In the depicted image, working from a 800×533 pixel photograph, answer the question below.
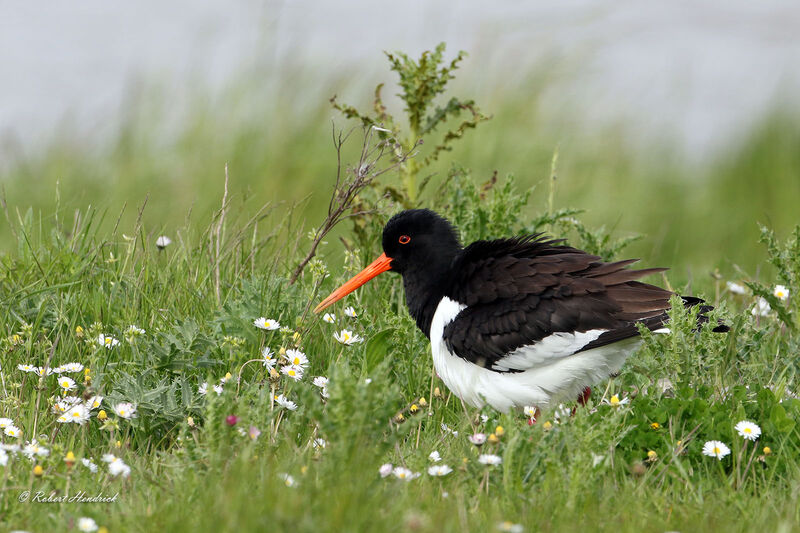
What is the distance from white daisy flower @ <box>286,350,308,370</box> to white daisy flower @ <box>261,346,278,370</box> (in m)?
0.06

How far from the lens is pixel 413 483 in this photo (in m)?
3.28

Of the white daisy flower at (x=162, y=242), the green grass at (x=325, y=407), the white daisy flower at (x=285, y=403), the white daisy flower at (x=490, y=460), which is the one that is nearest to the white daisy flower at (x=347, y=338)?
the green grass at (x=325, y=407)

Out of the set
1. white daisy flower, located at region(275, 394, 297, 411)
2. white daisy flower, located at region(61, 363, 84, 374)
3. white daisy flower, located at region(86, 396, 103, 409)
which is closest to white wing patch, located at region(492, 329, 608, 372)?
white daisy flower, located at region(275, 394, 297, 411)

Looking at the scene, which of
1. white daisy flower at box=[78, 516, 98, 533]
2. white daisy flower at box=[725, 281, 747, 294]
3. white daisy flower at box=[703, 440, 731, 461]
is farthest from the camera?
white daisy flower at box=[725, 281, 747, 294]

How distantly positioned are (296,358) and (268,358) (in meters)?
0.13

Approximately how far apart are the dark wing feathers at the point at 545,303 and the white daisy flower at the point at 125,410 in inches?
57.1

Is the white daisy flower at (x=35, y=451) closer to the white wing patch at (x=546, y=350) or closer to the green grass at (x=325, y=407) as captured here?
the green grass at (x=325, y=407)

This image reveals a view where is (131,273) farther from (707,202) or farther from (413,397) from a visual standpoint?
(707,202)

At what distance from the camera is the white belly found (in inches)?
169

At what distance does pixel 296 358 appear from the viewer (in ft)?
13.9

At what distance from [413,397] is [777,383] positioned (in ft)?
5.60

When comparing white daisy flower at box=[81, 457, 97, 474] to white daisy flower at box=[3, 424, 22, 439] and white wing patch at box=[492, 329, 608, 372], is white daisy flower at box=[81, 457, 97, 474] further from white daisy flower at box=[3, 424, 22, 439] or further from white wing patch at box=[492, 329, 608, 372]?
white wing patch at box=[492, 329, 608, 372]

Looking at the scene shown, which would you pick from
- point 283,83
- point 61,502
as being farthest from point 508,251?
point 283,83

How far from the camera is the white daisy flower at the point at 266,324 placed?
4336 mm
